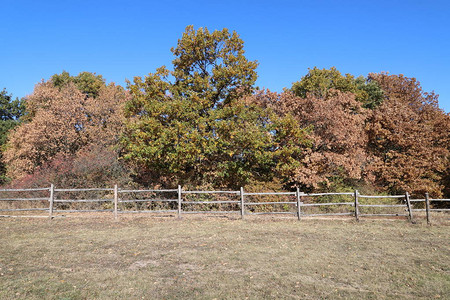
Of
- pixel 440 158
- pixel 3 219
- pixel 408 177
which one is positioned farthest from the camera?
pixel 440 158

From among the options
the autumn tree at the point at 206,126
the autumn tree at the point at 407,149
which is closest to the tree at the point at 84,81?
the autumn tree at the point at 206,126

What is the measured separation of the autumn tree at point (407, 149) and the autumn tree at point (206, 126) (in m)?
7.62

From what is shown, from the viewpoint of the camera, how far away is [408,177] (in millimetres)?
21375

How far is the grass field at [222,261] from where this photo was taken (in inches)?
224

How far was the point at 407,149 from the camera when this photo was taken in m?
22.2

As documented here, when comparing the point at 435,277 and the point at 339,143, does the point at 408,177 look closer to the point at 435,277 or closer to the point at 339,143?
the point at 339,143

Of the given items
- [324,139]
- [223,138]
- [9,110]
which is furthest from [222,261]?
[9,110]

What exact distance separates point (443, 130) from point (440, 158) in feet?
9.28

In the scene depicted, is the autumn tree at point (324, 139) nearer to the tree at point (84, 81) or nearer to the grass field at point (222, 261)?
the grass field at point (222, 261)

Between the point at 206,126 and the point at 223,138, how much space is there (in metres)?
1.15

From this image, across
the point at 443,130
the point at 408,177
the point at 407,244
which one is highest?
the point at 443,130

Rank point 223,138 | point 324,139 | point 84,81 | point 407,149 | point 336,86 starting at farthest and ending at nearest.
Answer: point 84,81 < point 336,86 < point 407,149 < point 324,139 < point 223,138

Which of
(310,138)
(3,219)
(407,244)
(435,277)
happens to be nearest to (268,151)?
(310,138)

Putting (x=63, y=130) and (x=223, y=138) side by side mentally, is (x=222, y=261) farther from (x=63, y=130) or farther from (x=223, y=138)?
(x=63, y=130)
